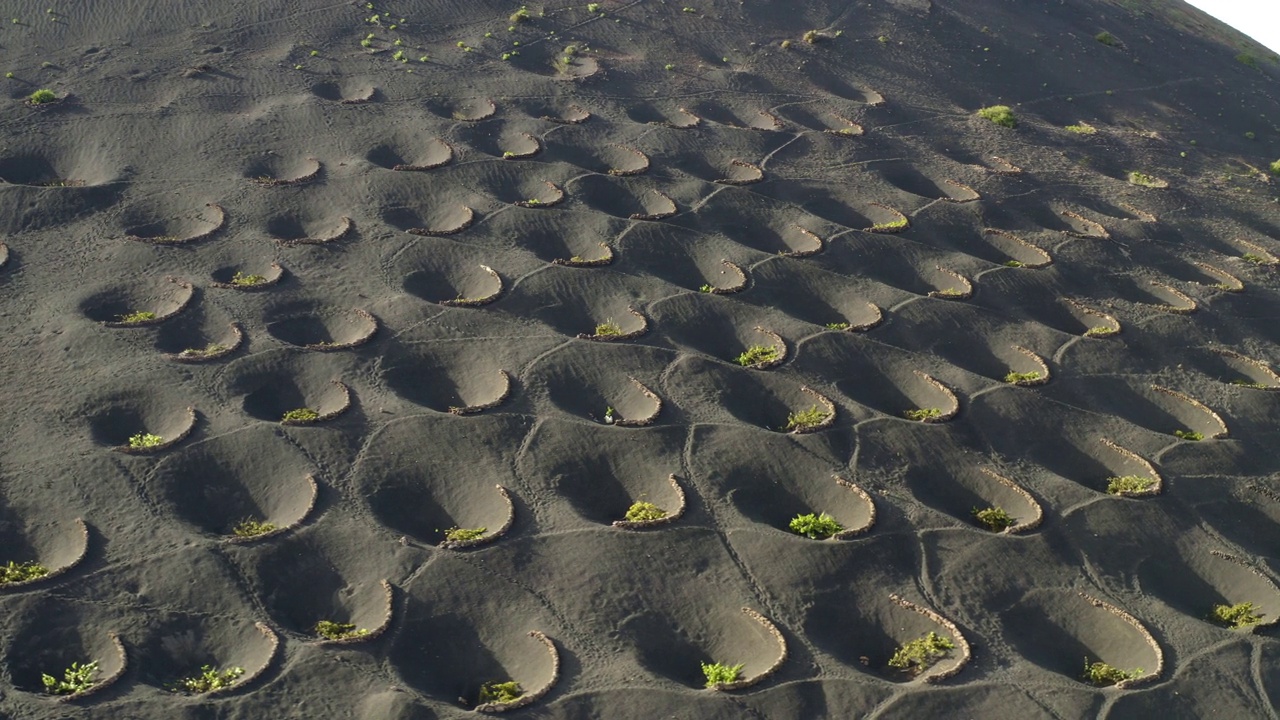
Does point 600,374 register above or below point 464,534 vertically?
above

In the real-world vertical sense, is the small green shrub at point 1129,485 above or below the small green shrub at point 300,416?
above

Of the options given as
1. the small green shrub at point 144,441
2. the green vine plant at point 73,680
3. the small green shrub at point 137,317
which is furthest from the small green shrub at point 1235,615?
the small green shrub at point 137,317

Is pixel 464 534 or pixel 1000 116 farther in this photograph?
pixel 1000 116

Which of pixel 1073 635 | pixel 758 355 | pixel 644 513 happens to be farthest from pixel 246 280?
pixel 1073 635

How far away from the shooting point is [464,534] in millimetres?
24547

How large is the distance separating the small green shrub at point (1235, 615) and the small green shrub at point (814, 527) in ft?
30.6

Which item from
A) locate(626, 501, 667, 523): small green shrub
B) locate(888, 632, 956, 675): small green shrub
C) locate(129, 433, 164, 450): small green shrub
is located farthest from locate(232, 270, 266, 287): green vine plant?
locate(888, 632, 956, 675): small green shrub

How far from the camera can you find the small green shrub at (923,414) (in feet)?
97.2

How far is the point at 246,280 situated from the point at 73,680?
1549 cm

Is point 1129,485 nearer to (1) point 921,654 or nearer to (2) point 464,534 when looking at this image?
(1) point 921,654

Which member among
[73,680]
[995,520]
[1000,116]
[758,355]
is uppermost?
[1000,116]

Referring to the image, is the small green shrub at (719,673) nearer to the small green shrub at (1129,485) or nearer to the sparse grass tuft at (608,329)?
the sparse grass tuft at (608,329)

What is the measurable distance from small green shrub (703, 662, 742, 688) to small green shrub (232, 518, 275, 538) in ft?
35.8

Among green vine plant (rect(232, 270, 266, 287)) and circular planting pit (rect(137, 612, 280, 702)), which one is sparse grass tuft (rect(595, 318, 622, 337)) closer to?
green vine plant (rect(232, 270, 266, 287))
